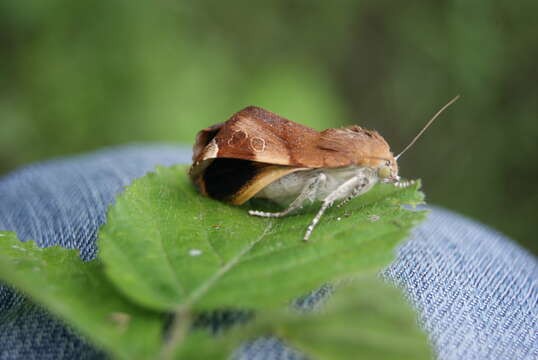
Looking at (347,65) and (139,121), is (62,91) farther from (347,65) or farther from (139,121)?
(347,65)

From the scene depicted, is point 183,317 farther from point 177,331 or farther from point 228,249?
point 228,249

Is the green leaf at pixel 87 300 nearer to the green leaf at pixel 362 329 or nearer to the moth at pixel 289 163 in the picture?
the green leaf at pixel 362 329

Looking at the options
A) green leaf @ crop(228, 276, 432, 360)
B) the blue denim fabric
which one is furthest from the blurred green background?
green leaf @ crop(228, 276, 432, 360)

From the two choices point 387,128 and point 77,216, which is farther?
point 387,128

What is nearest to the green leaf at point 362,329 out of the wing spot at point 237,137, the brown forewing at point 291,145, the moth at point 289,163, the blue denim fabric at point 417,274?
the blue denim fabric at point 417,274

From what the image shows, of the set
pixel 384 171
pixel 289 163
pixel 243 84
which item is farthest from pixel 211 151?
pixel 243 84

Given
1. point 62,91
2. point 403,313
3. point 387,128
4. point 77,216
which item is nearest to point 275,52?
point 387,128
